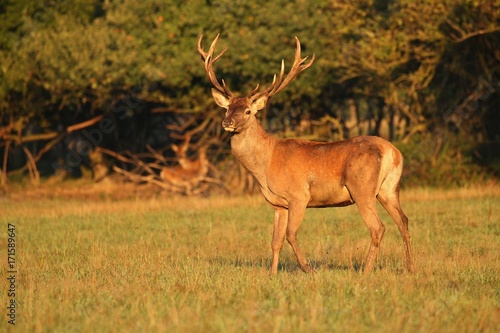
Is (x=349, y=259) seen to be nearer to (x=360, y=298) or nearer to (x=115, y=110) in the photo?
(x=360, y=298)

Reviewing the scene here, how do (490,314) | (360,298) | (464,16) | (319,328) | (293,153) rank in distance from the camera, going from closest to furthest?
(319,328)
(490,314)
(360,298)
(293,153)
(464,16)

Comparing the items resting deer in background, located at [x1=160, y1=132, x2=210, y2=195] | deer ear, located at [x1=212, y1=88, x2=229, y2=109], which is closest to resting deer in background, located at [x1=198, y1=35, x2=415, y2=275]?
deer ear, located at [x1=212, y1=88, x2=229, y2=109]

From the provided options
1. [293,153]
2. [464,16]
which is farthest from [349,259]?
[464,16]

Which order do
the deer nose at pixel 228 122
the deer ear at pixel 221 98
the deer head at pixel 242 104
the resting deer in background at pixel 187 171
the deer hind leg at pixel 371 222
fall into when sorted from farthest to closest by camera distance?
the resting deer in background at pixel 187 171 → the deer ear at pixel 221 98 → the deer head at pixel 242 104 → the deer nose at pixel 228 122 → the deer hind leg at pixel 371 222

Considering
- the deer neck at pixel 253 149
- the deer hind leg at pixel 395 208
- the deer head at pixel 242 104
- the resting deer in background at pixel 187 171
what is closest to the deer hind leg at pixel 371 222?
the deer hind leg at pixel 395 208

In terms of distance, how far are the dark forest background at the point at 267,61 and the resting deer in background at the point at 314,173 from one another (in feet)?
35.1

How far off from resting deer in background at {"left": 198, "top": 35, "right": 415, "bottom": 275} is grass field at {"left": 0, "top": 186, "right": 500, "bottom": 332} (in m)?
0.50

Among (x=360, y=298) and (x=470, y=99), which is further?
(x=470, y=99)

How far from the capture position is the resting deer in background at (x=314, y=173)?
9.42 meters

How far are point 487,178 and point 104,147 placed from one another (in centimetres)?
1175

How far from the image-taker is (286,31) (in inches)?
827

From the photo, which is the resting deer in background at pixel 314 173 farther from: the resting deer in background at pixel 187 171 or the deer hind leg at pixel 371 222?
the resting deer in background at pixel 187 171

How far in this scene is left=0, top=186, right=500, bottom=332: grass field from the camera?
22.1ft

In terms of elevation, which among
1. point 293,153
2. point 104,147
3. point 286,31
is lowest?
point 104,147
